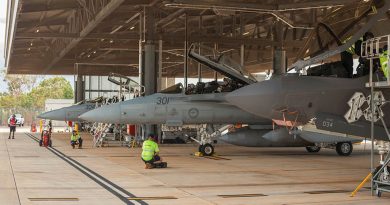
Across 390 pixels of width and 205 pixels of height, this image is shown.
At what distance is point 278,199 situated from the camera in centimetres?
928

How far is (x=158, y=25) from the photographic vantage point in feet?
96.8

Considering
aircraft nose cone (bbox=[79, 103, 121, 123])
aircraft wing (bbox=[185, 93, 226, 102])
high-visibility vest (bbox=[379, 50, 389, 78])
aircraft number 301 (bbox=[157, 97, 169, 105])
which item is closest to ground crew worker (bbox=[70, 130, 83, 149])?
aircraft nose cone (bbox=[79, 103, 121, 123])

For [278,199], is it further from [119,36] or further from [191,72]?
[191,72]

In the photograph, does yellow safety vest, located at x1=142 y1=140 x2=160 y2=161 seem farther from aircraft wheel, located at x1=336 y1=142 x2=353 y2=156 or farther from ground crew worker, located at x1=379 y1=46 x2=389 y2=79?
aircraft wheel, located at x1=336 y1=142 x2=353 y2=156

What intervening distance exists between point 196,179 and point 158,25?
60.9 feet

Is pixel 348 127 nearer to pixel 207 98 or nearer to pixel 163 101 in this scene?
pixel 207 98

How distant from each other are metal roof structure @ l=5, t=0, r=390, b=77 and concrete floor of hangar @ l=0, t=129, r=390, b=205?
3084 mm

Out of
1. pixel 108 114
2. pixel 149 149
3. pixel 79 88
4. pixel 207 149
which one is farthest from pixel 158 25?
pixel 149 149

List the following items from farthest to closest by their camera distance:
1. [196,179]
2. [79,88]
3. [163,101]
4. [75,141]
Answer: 1. [79,88]
2. [75,141]
3. [163,101]
4. [196,179]

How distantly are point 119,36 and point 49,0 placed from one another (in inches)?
140

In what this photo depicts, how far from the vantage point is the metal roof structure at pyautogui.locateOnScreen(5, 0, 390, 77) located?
19.8 meters

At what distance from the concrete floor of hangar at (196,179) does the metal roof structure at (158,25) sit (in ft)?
10.1

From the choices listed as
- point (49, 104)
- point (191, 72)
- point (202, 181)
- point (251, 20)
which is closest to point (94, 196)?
point (202, 181)

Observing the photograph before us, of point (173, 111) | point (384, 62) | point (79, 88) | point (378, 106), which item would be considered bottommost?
point (378, 106)
